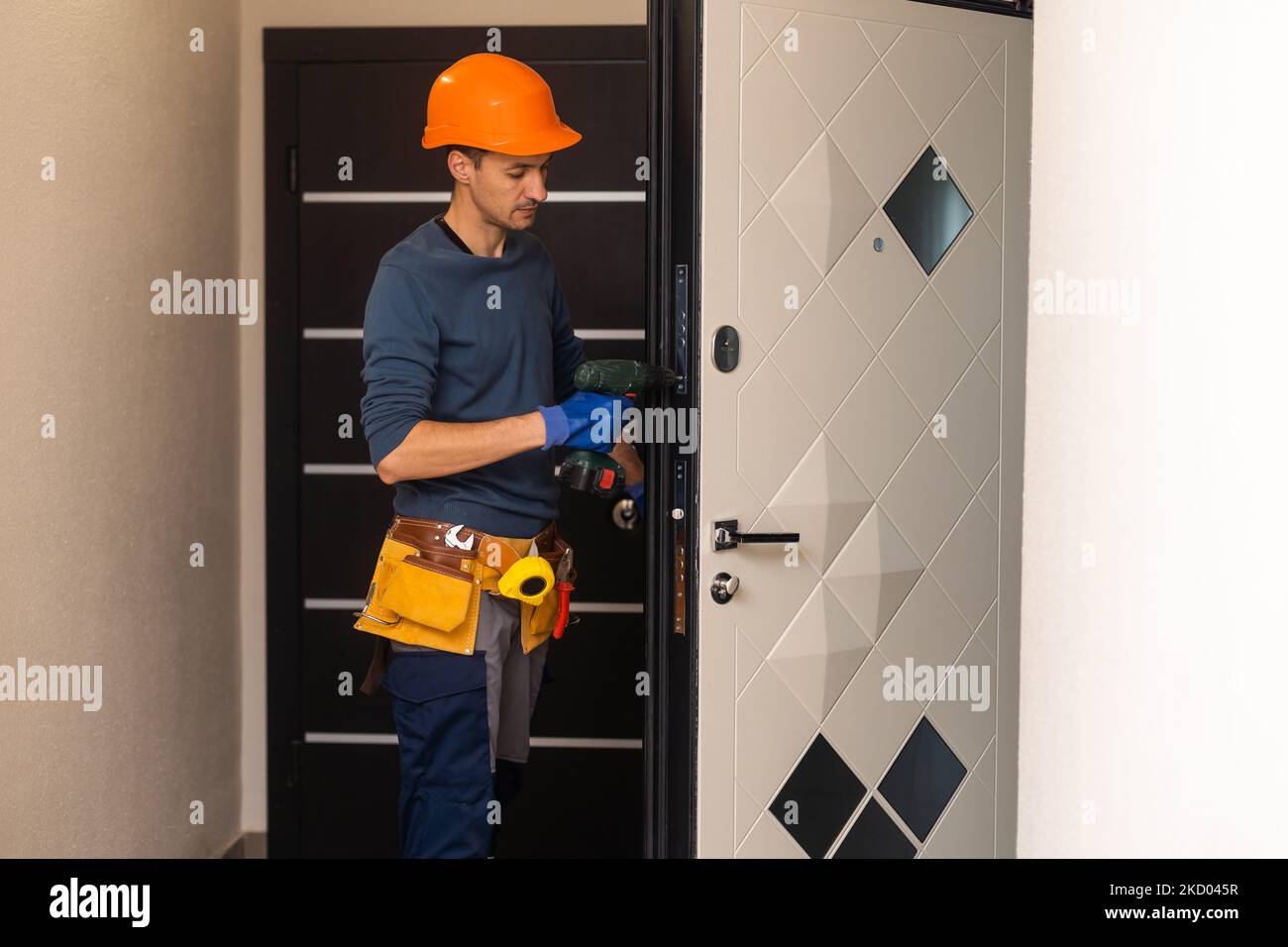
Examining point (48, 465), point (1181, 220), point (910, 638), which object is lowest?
point (910, 638)

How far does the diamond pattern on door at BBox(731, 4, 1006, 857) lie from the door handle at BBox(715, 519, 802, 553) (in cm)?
3

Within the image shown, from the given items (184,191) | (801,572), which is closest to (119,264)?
(184,191)

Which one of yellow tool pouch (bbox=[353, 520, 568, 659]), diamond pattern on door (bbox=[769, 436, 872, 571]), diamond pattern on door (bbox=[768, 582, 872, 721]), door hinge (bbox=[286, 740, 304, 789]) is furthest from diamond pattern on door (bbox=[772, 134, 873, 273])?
door hinge (bbox=[286, 740, 304, 789])

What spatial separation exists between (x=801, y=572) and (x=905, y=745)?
1.48ft

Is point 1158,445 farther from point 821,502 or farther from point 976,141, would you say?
point 976,141

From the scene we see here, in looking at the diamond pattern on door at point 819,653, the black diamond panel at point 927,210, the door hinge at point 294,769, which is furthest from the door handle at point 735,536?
the door hinge at point 294,769

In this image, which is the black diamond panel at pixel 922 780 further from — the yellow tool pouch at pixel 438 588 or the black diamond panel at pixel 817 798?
the yellow tool pouch at pixel 438 588

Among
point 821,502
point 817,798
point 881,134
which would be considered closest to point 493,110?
point 881,134

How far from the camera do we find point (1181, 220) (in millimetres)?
1347

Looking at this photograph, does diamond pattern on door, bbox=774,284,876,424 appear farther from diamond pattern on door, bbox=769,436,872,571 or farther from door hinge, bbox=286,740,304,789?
door hinge, bbox=286,740,304,789

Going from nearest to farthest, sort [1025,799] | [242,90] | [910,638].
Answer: [1025,799]
[910,638]
[242,90]

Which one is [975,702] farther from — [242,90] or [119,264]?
[242,90]

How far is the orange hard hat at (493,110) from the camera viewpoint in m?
2.08
